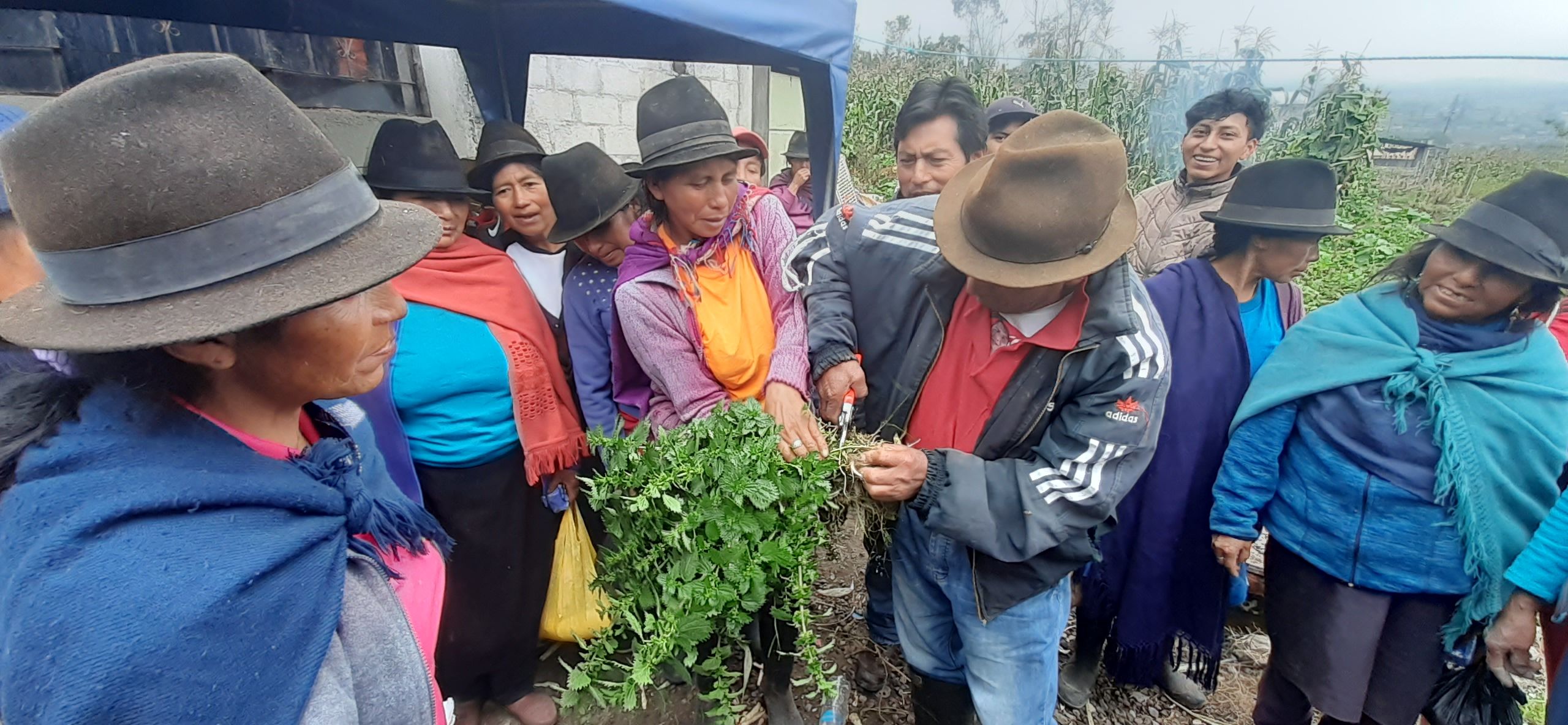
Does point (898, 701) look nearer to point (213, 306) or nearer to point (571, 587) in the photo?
point (571, 587)

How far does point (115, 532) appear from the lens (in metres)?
0.90

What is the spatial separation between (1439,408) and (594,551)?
3034mm

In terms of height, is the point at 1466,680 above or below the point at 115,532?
below

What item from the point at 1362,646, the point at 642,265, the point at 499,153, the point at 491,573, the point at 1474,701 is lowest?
the point at 491,573

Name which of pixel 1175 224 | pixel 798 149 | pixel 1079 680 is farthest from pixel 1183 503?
pixel 798 149

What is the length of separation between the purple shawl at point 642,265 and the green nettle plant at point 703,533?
562mm

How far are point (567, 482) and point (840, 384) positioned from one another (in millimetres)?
1370

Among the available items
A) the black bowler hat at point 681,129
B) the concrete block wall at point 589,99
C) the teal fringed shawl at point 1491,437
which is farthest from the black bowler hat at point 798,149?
the teal fringed shawl at point 1491,437

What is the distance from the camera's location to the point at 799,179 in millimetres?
6055

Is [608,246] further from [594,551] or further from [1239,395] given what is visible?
[1239,395]

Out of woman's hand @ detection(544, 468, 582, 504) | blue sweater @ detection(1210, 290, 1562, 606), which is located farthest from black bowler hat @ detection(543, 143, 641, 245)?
blue sweater @ detection(1210, 290, 1562, 606)

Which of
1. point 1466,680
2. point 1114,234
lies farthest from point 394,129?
point 1466,680

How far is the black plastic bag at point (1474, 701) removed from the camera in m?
2.13

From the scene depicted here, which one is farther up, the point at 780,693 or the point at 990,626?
the point at 990,626
